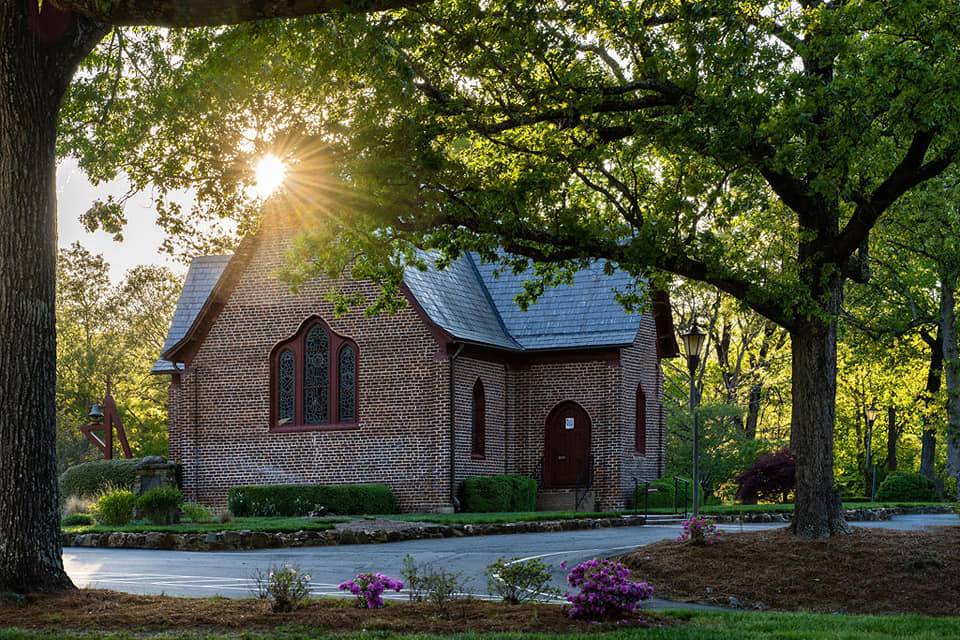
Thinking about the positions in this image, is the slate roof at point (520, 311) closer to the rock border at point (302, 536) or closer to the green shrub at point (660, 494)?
the green shrub at point (660, 494)

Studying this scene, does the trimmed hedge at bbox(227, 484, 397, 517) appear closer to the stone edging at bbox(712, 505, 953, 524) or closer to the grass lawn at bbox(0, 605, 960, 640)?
the stone edging at bbox(712, 505, 953, 524)

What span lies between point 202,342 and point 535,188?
69.7 feet

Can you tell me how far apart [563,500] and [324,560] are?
16.1 m

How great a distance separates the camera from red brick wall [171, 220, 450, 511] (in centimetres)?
3256

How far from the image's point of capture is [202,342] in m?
35.4

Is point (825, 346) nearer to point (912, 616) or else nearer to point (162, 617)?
point (912, 616)

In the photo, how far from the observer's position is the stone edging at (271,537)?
74.3 ft

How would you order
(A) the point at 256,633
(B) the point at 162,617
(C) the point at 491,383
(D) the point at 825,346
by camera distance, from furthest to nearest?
(C) the point at 491,383 → (D) the point at 825,346 → (B) the point at 162,617 → (A) the point at 256,633

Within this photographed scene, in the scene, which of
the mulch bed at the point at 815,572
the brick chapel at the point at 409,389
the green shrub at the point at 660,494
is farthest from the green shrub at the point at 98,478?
the mulch bed at the point at 815,572

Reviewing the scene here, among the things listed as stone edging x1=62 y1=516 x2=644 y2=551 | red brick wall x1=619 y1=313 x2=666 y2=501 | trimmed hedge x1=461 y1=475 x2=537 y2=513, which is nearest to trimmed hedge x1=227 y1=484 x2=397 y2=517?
trimmed hedge x1=461 y1=475 x2=537 y2=513

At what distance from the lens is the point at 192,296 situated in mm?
39719

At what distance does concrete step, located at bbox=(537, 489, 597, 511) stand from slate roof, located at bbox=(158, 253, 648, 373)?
4094mm

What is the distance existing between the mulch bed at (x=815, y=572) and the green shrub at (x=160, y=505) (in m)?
12.7

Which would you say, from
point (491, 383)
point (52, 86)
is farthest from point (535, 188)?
point (491, 383)
